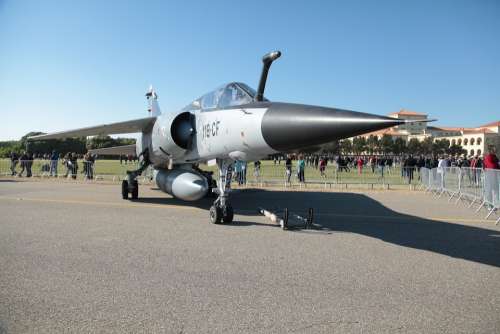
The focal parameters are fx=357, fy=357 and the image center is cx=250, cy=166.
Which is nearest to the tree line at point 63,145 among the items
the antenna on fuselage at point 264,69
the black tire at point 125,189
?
the black tire at point 125,189

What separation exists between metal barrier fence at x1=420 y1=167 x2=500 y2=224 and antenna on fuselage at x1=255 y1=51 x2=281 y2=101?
231 inches

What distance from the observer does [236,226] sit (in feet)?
22.6

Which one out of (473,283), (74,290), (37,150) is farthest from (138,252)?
(37,150)

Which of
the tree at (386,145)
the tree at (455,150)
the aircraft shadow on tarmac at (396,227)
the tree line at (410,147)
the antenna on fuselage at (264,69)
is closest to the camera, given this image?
the aircraft shadow on tarmac at (396,227)

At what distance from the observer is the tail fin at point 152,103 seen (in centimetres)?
1466

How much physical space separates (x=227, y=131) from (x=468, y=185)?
9.33 m

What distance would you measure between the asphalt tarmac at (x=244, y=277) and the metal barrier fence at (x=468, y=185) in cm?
175

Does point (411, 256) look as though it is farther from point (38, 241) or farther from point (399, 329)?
point (38, 241)

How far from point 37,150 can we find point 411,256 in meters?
99.7

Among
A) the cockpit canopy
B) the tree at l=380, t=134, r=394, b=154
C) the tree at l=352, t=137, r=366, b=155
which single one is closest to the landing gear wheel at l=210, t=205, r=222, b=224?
the cockpit canopy

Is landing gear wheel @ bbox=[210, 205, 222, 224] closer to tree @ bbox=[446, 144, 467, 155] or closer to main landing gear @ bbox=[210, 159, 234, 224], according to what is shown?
main landing gear @ bbox=[210, 159, 234, 224]

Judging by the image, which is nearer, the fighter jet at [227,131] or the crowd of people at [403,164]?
the fighter jet at [227,131]

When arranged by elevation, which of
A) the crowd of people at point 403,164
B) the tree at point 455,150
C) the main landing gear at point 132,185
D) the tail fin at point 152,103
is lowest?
the main landing gear at point 132,185

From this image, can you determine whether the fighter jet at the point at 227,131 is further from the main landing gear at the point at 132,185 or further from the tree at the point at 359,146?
the tree at the point at 359,146
